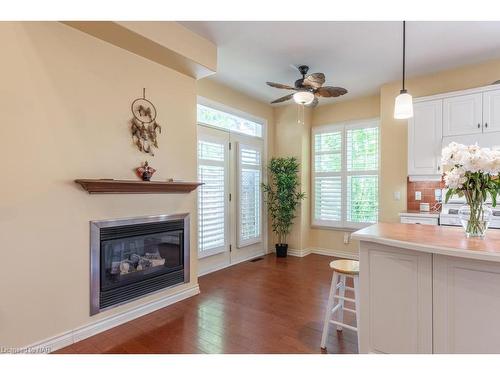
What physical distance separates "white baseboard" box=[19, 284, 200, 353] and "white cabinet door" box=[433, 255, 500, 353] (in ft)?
8.24

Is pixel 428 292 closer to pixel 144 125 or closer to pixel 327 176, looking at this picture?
pixel 144 125

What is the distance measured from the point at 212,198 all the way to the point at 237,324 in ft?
6.64

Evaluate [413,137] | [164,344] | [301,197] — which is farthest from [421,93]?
[164,344]

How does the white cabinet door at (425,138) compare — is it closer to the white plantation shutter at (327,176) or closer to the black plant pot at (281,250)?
the white plantation shutter at (327,176)

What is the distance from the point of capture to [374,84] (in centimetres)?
443

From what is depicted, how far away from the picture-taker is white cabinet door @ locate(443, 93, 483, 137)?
3502 mm

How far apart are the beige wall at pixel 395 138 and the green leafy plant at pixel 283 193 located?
1.45 m

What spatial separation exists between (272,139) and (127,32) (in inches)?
139

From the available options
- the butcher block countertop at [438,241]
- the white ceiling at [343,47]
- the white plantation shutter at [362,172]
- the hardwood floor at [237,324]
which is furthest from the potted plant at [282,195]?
the butcher block countertop at [438,241]

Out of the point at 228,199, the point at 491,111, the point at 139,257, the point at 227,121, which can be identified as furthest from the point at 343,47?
the point at 139,257

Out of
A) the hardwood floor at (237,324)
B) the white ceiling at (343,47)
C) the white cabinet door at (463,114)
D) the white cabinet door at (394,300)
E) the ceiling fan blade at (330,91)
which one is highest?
the white ceiling at (343,47)

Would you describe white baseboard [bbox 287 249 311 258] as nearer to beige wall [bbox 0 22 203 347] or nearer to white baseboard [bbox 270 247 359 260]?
white baseboard [bbox 270 247 359 260]

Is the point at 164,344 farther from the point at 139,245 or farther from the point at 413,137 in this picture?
the point at 413,137

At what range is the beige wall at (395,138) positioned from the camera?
12.9 feet
